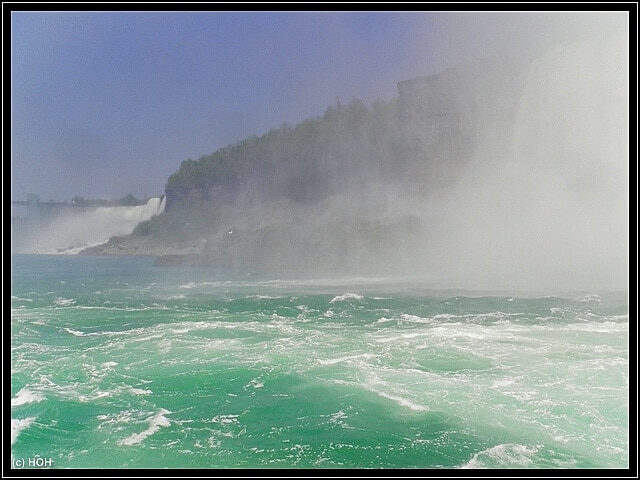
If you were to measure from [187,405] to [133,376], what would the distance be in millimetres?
2798

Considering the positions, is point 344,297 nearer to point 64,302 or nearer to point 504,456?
point 64,302

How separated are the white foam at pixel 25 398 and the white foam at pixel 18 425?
0.99m

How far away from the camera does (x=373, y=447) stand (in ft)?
25.0

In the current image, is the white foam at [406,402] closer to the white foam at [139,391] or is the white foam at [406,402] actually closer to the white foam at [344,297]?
the white foam at [139,391]

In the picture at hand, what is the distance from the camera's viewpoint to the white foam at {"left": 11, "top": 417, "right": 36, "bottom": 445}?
822 centimetres

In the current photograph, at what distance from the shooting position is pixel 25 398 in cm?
999

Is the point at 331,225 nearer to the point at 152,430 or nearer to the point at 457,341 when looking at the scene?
the point at 457,341

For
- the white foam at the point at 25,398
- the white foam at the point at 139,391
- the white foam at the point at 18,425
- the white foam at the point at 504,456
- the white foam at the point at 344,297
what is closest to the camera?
the white foam at the point at 504,456

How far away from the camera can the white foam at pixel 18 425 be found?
822 centimetres

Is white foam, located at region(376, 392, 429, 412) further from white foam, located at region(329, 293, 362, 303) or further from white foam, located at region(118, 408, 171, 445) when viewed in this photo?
white foam, located at region(329, 293, 362, 303)

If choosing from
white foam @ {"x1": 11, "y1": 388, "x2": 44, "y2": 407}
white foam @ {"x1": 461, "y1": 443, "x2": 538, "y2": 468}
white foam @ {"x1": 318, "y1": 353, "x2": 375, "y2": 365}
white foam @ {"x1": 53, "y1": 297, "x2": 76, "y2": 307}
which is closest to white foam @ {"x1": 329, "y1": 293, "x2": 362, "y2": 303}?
white foam @ {"x1": 318, "y1": 353, "x2": 375, "y2": 365}

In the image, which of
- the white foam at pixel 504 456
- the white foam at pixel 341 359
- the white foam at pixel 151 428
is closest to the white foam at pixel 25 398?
the white foam at pixel 151 428

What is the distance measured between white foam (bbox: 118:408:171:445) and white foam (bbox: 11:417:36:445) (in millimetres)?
2185

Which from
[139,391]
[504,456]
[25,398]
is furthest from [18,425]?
Result: [504,456]
